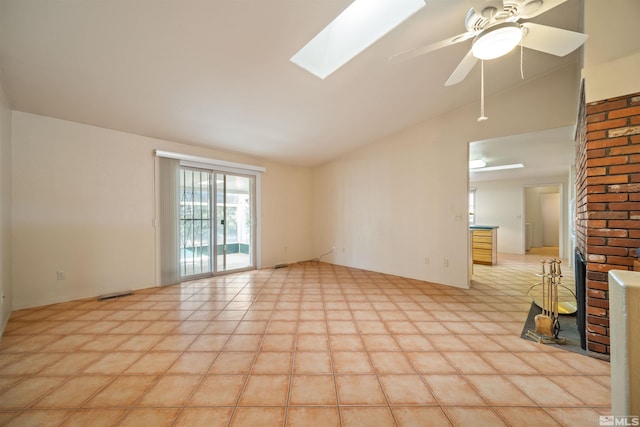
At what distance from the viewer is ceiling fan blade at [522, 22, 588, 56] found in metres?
1.63

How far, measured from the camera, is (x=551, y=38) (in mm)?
1728

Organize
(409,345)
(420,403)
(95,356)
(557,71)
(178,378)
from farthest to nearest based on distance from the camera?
(557,71)
(409,345)
(95,356)
(178,378)
(420,403)

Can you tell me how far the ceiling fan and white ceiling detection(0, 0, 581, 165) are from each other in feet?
1.97

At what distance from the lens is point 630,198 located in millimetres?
1787

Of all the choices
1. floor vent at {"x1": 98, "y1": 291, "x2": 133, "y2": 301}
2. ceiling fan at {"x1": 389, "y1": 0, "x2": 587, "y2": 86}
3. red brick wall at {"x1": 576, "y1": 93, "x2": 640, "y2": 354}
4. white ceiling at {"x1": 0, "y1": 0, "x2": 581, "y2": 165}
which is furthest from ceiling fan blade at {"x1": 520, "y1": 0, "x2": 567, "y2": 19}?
floor vent at {"x1": 98, "y1": 291, "x2": 133, "y2": 301}

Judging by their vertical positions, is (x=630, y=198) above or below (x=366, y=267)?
above

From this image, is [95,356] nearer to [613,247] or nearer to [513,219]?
[613,247]

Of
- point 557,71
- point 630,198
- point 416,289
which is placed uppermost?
point 557,71

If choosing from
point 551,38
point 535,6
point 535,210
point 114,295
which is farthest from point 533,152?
point 114,295

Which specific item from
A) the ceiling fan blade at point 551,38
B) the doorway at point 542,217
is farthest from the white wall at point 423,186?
the doorway at point 542,217

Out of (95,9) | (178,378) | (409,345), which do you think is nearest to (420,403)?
(409,345)

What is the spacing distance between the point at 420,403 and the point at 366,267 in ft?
12.0

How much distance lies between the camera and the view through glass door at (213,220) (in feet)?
13.9

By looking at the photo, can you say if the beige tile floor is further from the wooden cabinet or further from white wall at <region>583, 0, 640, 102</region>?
the wooden cabinet
